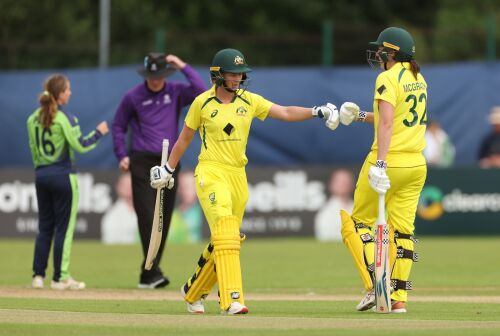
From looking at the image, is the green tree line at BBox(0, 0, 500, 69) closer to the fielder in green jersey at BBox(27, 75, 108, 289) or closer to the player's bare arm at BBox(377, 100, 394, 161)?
the fielder in green jersey at BBox(27, 75, 108, 289)

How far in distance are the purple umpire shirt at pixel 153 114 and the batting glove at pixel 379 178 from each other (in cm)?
392

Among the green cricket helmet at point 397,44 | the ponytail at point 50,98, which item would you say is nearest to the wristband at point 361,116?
the green cricket helmet at point 397,44

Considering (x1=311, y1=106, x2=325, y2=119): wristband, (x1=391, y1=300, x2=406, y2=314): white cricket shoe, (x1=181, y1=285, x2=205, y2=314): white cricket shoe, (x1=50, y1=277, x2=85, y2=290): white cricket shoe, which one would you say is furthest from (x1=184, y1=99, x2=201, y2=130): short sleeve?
(x1=50, y1=277, x2=85, y2=290): white cricket shoe

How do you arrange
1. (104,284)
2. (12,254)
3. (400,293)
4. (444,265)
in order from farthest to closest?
(12,254)
(444,265)
(104,284)
(400,293)

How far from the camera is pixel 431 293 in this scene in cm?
1352

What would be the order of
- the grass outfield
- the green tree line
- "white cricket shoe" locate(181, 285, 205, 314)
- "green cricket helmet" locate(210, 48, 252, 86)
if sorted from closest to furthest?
the grass outfield → "green cricket helmet" locate(210, 48, 252, 86) → "white cricket shoe" locate(181, 285, 205, 314) → the green tree line

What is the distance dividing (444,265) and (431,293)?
381 cm

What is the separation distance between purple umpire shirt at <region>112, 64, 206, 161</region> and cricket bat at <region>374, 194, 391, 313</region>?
13.0ft

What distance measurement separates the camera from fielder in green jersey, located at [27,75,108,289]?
14.0 metres

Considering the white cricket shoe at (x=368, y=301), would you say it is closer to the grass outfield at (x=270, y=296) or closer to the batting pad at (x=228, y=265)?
the grass outfield at (x=270, y=296)

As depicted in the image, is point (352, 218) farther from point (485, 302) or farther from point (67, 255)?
point (67, 255)

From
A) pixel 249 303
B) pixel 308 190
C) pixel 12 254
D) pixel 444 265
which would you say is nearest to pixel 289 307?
pixel 249 303

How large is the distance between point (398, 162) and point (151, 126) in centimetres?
402

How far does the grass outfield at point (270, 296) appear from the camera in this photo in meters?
9.66
